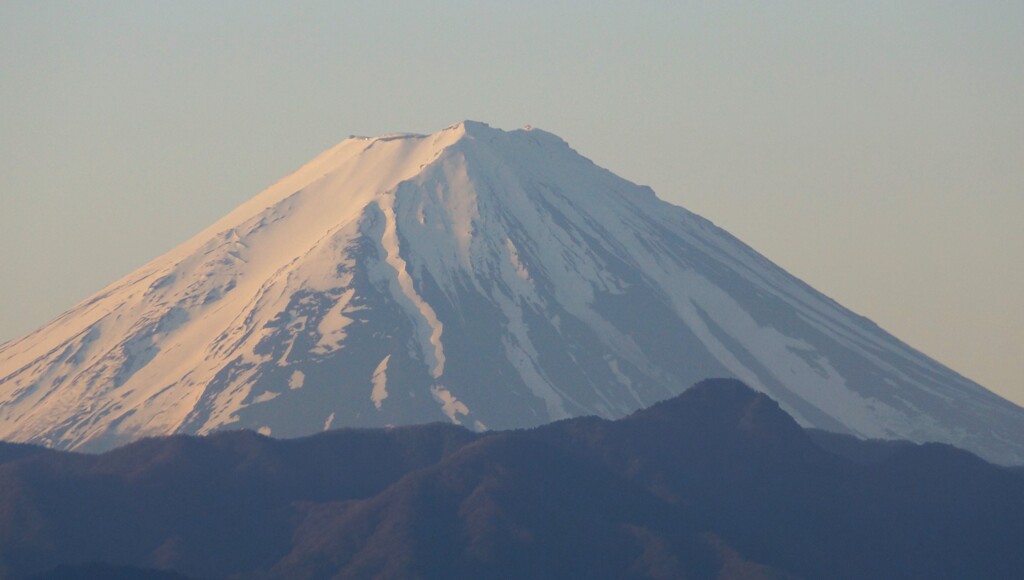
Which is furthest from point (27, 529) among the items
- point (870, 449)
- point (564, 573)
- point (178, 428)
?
point (178, 428)

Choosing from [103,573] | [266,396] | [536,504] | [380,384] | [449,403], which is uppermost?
[536,504]

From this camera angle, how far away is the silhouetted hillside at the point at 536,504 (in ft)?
364

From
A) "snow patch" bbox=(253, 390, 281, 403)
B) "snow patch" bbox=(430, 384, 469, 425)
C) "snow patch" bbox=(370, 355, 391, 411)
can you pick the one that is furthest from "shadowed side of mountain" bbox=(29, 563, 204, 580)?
"snow patch" bbox=(253, 390, 281, 403)

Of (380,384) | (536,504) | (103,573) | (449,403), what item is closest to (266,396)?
(380,384)

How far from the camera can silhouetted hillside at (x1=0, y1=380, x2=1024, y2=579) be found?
364ft

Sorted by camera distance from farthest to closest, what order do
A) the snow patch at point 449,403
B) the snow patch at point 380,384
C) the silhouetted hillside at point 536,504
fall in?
the snow patch at point 380,384
the snow patch at point 449,403
the silhouetted hillside at point 536,504

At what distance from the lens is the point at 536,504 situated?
116m

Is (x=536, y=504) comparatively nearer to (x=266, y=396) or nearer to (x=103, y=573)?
(x=103, y=573)

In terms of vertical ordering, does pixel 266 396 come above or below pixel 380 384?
below

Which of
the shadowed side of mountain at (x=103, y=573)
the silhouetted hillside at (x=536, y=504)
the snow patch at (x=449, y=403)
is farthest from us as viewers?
the snow patch at (x=449, y=403)

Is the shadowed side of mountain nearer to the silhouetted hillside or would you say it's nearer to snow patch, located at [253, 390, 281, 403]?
the silhouetted hillside

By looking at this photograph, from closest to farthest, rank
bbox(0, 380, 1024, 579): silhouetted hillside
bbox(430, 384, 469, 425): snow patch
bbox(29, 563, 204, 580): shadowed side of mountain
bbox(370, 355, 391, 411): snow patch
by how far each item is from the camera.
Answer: bbox(29, 563, 204, 580): shadowed side of mountain → bbox(0, 380, 1024, 579): silhouetted hillside → bbox(430, 384, 469, 425): snow patch → bbox(370, 355, 391, 411): snow patch

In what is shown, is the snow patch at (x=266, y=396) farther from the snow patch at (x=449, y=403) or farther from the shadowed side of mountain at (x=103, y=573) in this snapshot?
the shadowed side of mountain at (x=103, y=573)

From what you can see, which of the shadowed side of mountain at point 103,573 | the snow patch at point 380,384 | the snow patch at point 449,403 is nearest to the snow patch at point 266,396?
the snow patch at point 380,384
